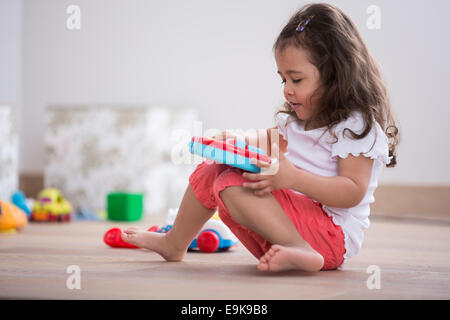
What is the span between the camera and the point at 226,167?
38.6 inches

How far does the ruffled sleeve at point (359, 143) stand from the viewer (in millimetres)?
937

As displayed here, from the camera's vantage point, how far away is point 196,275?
3.03 ft

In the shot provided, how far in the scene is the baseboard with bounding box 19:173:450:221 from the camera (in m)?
2.40

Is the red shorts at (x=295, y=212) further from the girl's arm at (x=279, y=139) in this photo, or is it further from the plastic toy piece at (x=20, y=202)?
the plastic toy piece at (x=20, y=202)

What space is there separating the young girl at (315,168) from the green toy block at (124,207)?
1.00 m

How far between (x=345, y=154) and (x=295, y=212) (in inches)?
5.1

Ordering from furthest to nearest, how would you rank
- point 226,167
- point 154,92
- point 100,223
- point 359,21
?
point 154,92
point 359,21
point 100,223
point 226,167

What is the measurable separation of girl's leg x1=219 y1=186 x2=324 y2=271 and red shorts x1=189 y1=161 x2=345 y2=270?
2 cm

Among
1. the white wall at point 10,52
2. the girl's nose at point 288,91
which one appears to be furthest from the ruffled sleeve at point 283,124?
the white wall at point 10,52

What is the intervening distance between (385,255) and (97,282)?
70 cm

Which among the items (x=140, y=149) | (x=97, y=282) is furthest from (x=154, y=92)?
(x=97, y=282)

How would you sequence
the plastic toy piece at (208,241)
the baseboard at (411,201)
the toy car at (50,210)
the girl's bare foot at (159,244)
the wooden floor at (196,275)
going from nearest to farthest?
the wooden floor at (196,275), the girl's bare foot at (159,244), the plastic toy piece at (208,241), the toy car at (50,210), the baseboard at (411,201)

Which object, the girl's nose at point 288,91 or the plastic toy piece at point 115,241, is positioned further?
the plastic toy piece at point 115,241
